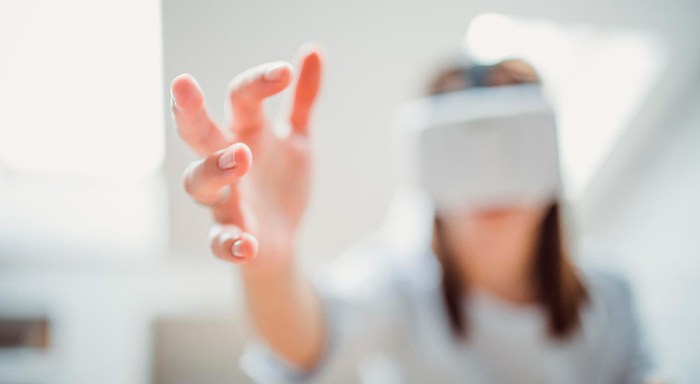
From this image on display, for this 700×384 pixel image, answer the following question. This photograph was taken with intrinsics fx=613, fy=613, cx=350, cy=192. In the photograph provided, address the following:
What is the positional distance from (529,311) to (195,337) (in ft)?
1.94

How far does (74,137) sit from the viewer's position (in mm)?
574

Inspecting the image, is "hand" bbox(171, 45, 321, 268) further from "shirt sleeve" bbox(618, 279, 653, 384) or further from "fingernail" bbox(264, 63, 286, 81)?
"shirt sleeve" bbox(618, 279, 653, 384)

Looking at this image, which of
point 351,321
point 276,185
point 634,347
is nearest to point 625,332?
point 634,347

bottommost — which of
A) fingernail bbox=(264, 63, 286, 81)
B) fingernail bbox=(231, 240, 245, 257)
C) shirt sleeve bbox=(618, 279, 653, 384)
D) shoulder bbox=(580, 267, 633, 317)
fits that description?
shirt sleeve bbox=(618, 279, 653, 384)

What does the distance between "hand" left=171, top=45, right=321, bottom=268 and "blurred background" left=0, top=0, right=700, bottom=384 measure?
18 cm

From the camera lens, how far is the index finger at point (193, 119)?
0.26 m

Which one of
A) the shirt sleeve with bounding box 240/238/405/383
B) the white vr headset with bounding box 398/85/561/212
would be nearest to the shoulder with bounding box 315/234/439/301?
the shirt sleeve with bounding box 240/238/405/383

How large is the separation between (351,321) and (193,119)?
0.91 feet

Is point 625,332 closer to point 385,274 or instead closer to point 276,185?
point 385,274

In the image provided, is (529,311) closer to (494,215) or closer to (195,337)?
(494,215)

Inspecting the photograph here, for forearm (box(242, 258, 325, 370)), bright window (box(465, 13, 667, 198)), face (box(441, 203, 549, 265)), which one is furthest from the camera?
bright window (box(465, 13, 667, 198))

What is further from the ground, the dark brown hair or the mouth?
the mouth

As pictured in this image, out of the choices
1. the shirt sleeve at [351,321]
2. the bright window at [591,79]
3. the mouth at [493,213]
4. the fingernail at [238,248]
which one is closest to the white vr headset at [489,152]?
the mouth at [493,213]

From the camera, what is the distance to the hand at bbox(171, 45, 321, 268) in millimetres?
263
